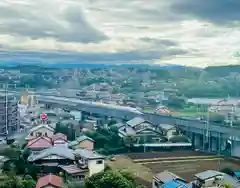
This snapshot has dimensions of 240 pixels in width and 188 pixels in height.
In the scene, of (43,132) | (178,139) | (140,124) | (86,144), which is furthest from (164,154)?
(43,132)

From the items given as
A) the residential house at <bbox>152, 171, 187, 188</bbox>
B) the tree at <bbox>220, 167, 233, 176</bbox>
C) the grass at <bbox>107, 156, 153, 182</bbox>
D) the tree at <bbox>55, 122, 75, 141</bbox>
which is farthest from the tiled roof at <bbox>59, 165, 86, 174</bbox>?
the tree at <bbox>55, 122, 75, 141</bbox>

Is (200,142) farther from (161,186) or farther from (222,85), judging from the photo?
(222,85)

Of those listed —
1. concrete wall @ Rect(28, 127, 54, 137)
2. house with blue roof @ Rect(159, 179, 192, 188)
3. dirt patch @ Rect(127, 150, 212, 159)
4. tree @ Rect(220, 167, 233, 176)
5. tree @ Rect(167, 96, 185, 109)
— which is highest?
tree @ Rect(167, 96, 185, 109)

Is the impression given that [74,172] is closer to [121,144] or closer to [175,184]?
[175,184]

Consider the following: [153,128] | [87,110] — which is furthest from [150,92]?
[153,128]

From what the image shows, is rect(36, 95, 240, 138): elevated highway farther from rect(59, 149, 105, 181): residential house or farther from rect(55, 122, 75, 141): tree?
rect(59, 149, 105, 181): residential house
